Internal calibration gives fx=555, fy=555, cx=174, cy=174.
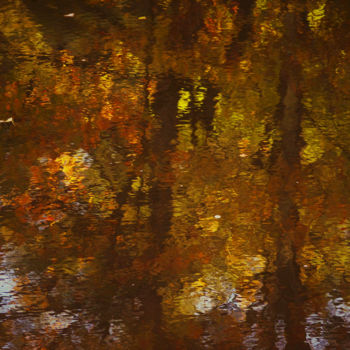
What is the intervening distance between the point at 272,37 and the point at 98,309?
308 centimetres

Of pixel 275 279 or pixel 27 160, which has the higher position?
pixel 27 160

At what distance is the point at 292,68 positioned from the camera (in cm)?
471

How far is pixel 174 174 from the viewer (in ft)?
12.7

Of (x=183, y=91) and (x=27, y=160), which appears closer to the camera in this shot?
(x=27, y=160)

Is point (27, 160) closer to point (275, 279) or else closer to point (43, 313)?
point (43, 313)

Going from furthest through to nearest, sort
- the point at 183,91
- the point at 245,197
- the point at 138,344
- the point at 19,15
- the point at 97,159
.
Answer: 1. the point at 19,15
2. the point at 183,91
3. the point at 97,159
4. the point at 245,197
5. the point at 138,344

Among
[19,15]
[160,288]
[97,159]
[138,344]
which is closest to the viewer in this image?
[138,344]

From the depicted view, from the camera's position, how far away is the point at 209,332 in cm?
303

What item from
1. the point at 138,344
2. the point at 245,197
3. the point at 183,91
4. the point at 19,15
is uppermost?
the point at 19,15

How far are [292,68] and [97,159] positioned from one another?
6.21 ft

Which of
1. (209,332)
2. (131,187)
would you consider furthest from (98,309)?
(131,187)

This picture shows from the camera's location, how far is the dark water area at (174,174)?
3.09 meters

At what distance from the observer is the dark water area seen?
309 cm

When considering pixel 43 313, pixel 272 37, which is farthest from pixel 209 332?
pixel 272 37
